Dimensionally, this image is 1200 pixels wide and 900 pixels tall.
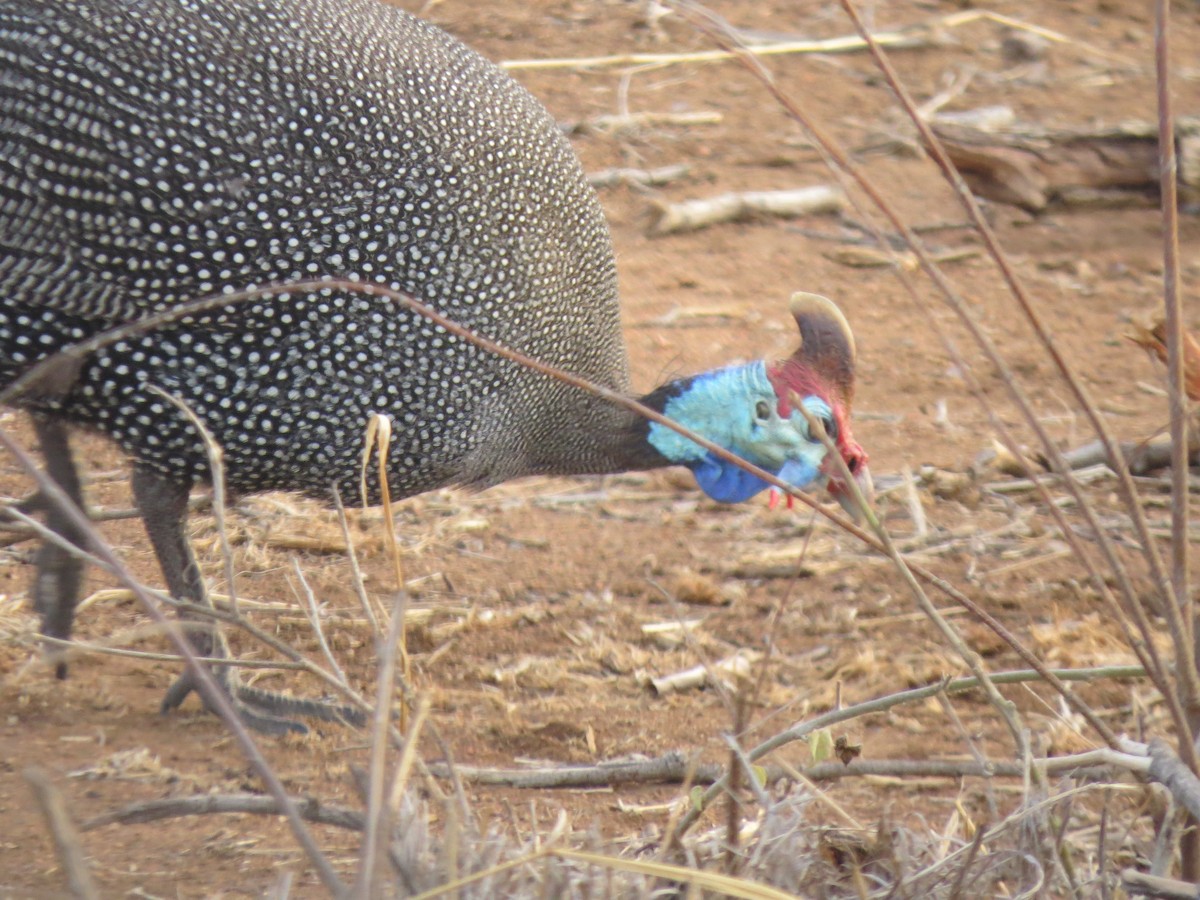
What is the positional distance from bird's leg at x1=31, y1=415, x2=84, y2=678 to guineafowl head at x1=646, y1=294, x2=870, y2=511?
146cm

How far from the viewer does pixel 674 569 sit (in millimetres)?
4301

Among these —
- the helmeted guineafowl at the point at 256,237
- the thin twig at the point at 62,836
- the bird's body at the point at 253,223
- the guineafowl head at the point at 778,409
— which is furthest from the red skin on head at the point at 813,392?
the thin twig at the point at 62,836

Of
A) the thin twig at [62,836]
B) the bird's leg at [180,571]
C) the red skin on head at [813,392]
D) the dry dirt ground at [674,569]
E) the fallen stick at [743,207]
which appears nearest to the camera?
the thin twig at [62,836]

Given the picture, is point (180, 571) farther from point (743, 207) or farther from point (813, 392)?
point (743, 207)

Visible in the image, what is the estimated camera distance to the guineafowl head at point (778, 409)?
384 cm

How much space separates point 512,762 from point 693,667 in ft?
2.23

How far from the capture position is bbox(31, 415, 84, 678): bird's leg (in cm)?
341

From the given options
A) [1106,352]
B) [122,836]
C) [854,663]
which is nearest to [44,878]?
[122,836]

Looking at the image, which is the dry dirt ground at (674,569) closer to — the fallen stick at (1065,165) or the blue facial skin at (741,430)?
the fallen stick at (1065,165)

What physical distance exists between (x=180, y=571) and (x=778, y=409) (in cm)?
156

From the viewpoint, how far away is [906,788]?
319 cm

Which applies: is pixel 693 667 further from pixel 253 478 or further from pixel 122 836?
pixel 122 836

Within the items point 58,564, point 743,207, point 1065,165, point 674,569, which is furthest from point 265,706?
point 1065,165

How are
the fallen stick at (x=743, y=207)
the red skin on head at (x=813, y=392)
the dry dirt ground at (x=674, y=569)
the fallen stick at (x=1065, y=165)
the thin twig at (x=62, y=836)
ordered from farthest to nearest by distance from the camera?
the fallen stick at (x=743, y=207)
the fallen stick at (x=1065, y=165)
the red skin on head at (x=813, y=392)
the dry dirt ground at (x=674, y=569)
the thin twig at (x=62, y=836)
